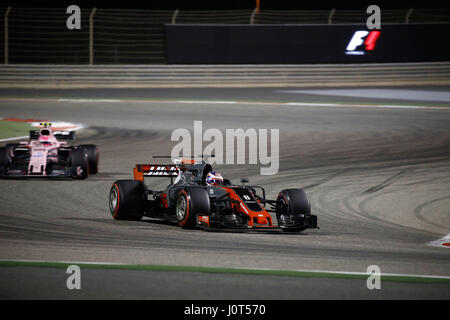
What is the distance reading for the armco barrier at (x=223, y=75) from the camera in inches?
1292

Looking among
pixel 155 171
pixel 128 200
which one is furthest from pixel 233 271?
pixel 155 171

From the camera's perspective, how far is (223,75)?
1334 inches

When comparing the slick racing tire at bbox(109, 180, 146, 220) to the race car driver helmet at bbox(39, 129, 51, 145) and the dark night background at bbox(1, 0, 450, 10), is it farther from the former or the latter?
the dark night background at bbox(1, 0, 450, 10)

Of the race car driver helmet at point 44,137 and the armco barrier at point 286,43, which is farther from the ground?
the armco barrier at point 286,43

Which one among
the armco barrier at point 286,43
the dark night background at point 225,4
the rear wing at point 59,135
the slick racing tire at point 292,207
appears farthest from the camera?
the dark night background at point 225,4

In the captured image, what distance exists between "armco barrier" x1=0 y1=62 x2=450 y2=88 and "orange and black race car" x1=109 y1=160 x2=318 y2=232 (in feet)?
69.6

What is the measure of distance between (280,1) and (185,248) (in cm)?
3180

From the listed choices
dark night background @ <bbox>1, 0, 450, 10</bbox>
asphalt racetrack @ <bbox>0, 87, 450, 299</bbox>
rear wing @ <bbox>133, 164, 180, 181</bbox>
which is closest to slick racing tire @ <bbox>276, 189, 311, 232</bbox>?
asphalt racetrack @ <bbox>0, 87, 450, 299</bbox>

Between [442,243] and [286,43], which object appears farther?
[286,43]

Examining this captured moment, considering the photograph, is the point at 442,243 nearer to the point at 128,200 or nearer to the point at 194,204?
the point at 194,204

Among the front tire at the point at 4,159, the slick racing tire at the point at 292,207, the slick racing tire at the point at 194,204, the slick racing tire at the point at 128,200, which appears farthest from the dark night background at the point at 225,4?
the slick racing tire at the point at 194,204

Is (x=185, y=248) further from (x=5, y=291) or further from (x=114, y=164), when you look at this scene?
(x=114, y=164)

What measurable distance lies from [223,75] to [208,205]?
23.0 m

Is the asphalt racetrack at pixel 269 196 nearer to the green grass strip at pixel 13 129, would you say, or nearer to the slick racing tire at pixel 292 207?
the slick racing tire at pixel 292 207
